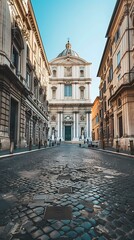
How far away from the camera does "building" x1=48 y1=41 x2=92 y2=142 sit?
2212 inches

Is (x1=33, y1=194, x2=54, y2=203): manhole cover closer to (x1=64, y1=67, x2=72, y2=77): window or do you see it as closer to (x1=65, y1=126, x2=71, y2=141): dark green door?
(x1=65, y1=126, x2=71, y2=141): dark green door

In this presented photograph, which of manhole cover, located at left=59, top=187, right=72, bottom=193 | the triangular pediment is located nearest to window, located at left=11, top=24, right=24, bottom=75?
manhole cover, located at left=59, top=187, right=72, bottom=193

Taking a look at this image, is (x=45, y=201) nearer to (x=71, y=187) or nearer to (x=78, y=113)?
(x=71, y=187)

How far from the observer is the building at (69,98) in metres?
56.2

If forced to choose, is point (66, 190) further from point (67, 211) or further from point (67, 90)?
point (67, 90)

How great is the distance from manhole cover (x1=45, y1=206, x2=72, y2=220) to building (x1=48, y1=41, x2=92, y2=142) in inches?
2069

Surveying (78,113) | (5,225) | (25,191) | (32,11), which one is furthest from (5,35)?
(78,113)

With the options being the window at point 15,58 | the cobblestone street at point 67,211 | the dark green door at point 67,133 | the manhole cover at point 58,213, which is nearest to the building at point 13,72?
the window at point 15,58

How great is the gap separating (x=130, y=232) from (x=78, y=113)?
5562cm

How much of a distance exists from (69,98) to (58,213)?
57163mm

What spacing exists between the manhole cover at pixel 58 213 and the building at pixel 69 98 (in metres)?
52.5

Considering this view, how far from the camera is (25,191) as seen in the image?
10.3 ft

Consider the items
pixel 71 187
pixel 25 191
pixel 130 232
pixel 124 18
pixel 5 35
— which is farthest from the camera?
pixel 124 18

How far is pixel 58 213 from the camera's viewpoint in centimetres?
216
